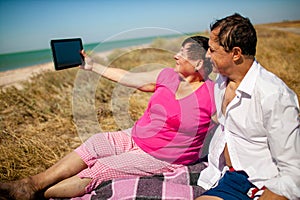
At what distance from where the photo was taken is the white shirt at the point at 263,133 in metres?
1.31

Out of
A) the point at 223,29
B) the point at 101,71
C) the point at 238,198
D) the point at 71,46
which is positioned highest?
the point at 223,29

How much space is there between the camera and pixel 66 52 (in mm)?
2174

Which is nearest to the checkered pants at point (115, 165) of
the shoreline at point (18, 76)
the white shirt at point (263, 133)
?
the white shirt at point (263, 133)

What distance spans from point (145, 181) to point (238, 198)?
687 millimetres

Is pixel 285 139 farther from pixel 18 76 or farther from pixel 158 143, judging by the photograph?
pixel 18 76

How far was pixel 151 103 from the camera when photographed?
216cm

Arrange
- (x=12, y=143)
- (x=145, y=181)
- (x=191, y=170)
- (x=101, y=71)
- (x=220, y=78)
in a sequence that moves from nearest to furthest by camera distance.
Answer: (x=220, y=78) < (x=145, y=181) < (x=191, y=170) < (x=101, y=71) < (x=12, y=143)

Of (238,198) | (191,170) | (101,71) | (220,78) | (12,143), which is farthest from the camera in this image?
(12,143)

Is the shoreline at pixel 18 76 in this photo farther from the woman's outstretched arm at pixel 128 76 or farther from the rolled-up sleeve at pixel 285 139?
the rolled-up sleeve at pixel 285 139

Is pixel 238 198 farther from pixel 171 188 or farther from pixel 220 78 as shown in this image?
pixel 220 78

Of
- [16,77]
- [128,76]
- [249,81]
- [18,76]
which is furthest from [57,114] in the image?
[18,76]

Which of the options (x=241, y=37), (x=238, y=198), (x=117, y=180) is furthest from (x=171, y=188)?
(x=241, y=37)

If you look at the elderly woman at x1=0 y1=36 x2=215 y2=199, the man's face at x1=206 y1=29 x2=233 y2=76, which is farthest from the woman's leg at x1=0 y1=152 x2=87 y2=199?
the man's face at x1=206 y1=29 x2=233 y2=76

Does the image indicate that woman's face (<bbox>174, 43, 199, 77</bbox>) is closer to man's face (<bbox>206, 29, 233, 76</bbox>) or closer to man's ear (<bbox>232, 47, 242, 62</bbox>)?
man's face (<bbox>206, 29, 233, 76</bbox>)
